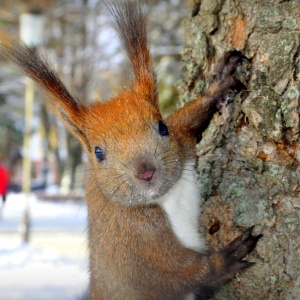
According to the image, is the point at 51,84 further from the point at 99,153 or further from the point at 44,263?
the point at 44,263

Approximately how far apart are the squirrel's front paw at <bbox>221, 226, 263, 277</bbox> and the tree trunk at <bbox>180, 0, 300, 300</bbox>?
34 mm

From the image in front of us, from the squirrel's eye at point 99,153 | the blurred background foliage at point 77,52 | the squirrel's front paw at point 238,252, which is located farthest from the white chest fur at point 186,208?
the blurred background foliage at point 77,52

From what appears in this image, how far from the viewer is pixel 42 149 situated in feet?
87.7

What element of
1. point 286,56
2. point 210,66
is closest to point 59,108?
point 210,66

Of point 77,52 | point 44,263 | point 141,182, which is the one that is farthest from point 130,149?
point 77,52

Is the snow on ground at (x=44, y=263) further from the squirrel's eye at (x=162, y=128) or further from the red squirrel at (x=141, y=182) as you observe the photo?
the squirrel's eye at (x=162, y=128)

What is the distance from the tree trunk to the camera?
5.82 feet

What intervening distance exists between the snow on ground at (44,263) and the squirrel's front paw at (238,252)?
0.54m

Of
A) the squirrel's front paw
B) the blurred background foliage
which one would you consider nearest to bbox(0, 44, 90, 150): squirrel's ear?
the squirrel's front paw

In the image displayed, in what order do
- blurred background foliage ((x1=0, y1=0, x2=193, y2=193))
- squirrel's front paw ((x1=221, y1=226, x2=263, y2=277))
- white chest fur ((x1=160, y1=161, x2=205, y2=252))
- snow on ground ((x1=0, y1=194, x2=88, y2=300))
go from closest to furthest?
squirrel's front paw ((x1=221, y1=226, x2=263, y2=277)) < white chest fur ((x1=160, y1=161, x2=205, y2=252)) < snow on ground ((x1=0, y1=194, x2=88, y2=300)) < blurred background foliage ((x1=0, y1=0, x2=193, y2=193))

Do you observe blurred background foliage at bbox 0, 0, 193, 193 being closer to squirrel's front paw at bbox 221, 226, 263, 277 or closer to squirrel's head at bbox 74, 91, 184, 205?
squirrel's head at bbox 74, 91, 184, 205

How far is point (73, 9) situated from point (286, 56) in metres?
14.0

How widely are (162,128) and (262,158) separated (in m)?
0.34

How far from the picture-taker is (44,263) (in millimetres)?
5988
